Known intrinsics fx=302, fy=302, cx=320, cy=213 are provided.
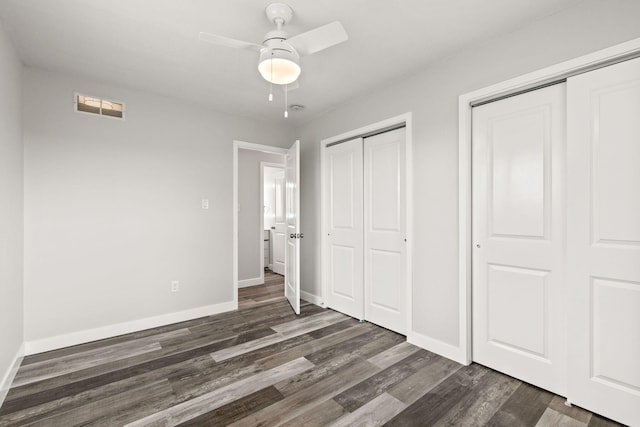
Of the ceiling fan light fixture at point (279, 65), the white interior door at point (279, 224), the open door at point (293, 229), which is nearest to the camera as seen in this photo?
the ceiling fan light fixture at point (279, 65)

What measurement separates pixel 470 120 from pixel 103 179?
338 cm

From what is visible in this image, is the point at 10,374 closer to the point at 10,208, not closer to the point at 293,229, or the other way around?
the point at 10,208

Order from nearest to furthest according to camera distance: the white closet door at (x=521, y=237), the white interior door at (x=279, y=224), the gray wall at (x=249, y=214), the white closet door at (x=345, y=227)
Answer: the white closet door at (x=521, y=237), the white closet door at (x=345, y=227), the gray wall at (x=249, y=214), the white interior door at (x=279, y=224)

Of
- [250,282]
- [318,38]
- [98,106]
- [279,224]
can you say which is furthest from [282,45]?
[279,224]

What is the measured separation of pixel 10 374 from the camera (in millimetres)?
Answer: 2209

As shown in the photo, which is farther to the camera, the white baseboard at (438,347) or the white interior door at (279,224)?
the white interior door at (279,224)

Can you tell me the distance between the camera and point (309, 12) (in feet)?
6.21

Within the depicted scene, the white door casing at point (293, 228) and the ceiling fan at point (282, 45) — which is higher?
the ceiling fan at point (282, 45)

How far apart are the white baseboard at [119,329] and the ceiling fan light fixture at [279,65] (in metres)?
2.78

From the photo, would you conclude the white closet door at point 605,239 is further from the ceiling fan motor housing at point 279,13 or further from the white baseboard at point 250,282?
the white baseboard at point 250,282

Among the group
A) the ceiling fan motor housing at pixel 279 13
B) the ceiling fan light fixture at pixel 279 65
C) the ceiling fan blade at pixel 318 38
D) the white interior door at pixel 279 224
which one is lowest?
the white interior door at pixel 279 224

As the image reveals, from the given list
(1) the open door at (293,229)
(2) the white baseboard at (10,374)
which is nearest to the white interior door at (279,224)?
(1) the open door at (293,229)

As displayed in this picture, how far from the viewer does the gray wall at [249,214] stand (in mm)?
5172

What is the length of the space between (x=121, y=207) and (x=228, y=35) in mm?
2024
